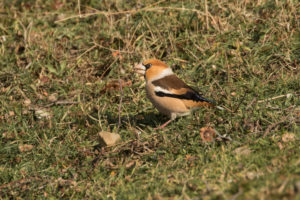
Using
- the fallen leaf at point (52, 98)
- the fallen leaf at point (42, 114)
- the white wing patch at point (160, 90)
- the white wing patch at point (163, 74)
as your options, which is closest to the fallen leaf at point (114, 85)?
the fallen leaf at point (52, 98)

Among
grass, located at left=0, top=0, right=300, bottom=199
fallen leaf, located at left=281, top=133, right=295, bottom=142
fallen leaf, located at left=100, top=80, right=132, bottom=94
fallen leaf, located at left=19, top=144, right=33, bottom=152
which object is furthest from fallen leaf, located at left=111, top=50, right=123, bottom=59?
fallen leaf, located at left=281, top=133, right=295, bottom=142

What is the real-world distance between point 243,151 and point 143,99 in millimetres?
2266

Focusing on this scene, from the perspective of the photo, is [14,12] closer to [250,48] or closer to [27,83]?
[27,83]

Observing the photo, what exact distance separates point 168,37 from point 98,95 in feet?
4.34

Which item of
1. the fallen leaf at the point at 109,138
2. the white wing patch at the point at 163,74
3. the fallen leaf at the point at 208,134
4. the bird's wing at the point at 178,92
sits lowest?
the fallen leaf at the point at 109,138

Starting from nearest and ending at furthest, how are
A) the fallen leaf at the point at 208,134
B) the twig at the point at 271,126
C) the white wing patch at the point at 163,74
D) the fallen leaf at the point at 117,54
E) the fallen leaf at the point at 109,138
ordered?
the twig at the point at 271,126 < the fallen leaf at the point at 208,134 < the fallen leaf at the point at 109,138 < the white wing patch at the point at 163,74 < the fallen leaf at the point at 117,54

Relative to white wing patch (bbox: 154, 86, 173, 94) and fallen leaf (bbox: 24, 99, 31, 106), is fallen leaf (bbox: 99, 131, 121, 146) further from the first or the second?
fallen leaf (bbox: 24, 99, 31, 106)

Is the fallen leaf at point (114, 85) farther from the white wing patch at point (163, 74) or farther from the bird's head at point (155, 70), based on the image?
the white wing patch at point (163, 74)

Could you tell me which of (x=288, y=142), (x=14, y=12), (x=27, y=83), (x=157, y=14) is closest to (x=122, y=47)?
(x=157, y=14)

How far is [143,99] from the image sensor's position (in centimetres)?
645

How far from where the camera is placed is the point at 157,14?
7.34 metres

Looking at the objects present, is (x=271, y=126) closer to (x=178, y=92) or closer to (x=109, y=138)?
(x=178, y=92)

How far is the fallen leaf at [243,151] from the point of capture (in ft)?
14.4

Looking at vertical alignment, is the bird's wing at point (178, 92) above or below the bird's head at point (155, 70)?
below
